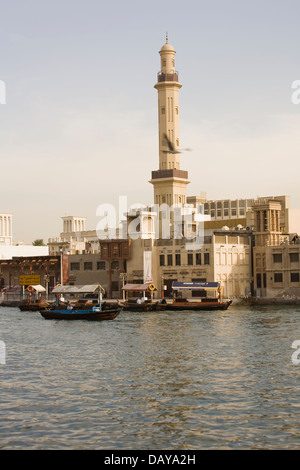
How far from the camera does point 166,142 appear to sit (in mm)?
155625

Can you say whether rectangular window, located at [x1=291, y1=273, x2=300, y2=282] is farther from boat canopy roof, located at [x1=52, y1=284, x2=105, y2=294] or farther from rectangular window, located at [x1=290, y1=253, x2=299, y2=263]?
boat canopy roof, located at [x1=52, y1=284, x2=105, y2=294]

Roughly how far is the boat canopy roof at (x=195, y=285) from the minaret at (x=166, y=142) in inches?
1528

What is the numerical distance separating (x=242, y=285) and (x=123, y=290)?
67.6 feet

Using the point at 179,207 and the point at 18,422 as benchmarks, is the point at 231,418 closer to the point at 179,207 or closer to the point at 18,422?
the point at 18,422

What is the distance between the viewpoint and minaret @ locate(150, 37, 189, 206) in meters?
154

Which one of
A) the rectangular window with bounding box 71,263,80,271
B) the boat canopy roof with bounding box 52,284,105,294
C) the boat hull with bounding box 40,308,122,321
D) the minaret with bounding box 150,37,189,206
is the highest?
the minaret with bounding box 150,37,189,206

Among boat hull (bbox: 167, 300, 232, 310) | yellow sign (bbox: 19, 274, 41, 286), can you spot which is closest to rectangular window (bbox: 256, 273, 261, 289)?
boat hull (bbox: 167, 300, 232, 310)

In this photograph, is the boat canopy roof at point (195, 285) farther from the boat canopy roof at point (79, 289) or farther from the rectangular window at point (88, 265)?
the rectangular window at point (88, 265)

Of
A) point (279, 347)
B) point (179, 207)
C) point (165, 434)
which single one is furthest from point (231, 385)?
point (179, 207)

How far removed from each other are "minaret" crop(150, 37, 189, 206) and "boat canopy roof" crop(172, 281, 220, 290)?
38.8 metres

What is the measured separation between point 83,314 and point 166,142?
239ft

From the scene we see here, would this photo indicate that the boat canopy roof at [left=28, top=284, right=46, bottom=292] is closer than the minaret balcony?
Yes

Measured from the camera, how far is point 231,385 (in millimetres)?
39344

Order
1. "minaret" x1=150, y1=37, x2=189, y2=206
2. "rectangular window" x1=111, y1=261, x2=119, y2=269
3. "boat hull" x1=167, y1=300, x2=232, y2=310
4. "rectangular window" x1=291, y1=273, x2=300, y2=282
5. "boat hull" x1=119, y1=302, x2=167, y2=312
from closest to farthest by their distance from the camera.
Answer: "boat hull" x1=167, y1=300, x2=232, y2=310 → "boat hull" x1=119, y1=302, x2=167, y2=312 → "rectangular window" x1=291, y1=273, x2=300, y2=282 → "rectangular window" x1=111, y1=261, x2=119, y2=269 → "minaret" x1=150, y1=37, x2=189, y2=206
